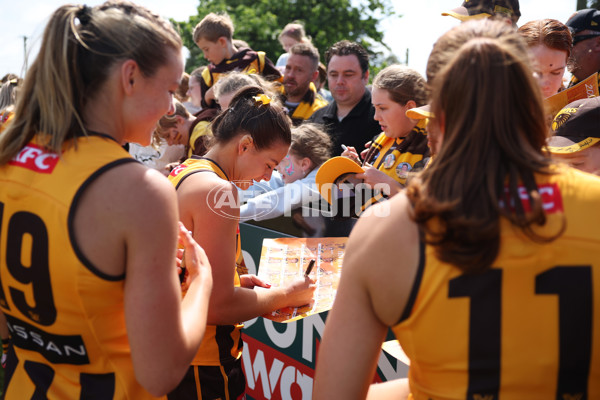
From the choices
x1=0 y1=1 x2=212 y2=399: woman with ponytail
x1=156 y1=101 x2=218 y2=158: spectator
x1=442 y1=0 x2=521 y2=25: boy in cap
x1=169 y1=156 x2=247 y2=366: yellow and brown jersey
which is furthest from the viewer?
x1=156 y1=101 x2=218 y2=158: spectator

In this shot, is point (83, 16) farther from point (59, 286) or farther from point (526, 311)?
point (526, 311)

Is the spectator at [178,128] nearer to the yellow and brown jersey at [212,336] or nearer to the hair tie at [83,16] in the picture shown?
the yellow and brown jersey at [212,336]

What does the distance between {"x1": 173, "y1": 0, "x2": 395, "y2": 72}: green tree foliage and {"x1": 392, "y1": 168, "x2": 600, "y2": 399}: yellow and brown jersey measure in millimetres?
18852

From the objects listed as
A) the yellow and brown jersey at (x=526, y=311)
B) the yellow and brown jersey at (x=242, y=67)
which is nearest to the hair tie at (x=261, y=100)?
the yellow and brown jersey at (x=526, y=311)

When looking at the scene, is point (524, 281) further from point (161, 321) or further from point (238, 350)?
point (238, 350)

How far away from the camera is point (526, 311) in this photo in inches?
41.9

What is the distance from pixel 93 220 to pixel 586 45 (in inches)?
130

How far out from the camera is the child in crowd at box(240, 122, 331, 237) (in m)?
3.63

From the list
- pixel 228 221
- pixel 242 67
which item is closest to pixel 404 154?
pixel 228 221

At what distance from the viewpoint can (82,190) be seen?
120 centimetres

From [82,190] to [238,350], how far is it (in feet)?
4.20

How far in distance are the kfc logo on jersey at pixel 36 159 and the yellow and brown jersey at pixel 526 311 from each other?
3.08ft

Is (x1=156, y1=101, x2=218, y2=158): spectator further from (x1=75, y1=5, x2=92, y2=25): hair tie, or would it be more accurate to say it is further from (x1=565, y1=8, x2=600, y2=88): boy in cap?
(x1=75, y1=5, x2=92, y2=25): hair tie

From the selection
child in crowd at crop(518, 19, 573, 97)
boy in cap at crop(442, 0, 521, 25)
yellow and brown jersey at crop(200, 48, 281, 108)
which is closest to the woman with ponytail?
child in crowd at crop(518, 19, 573, 97)
